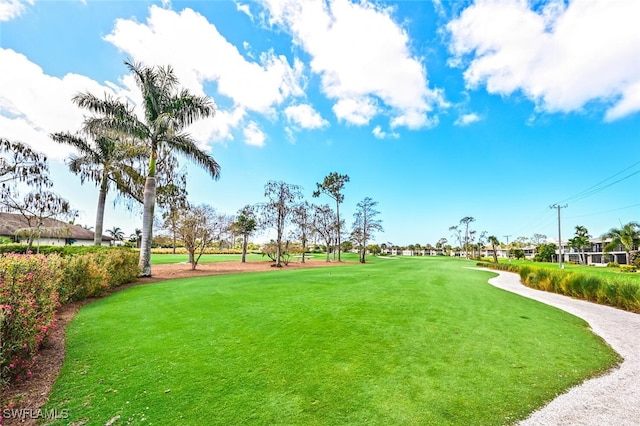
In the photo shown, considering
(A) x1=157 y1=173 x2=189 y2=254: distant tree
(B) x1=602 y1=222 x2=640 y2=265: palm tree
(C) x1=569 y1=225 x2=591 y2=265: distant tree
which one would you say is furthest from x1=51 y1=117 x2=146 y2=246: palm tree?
(C) x1=569 y1=225 x2=591 y2=265: distant tree

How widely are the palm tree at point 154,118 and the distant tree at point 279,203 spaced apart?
12655mm

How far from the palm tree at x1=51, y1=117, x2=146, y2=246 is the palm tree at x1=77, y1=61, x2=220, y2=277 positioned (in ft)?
11.0

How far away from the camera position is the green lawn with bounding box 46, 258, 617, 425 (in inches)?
131

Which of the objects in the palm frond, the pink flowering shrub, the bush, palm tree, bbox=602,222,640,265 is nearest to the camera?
the pink flowering shrub

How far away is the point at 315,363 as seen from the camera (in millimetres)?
4461

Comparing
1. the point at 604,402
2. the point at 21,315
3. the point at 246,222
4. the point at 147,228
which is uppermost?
the point at 246,222

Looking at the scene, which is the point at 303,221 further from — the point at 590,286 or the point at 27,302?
the point at 27,302

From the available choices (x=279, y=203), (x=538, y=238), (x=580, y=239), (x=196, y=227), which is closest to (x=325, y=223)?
(x=279, y=203)

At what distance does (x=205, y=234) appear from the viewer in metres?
21.9

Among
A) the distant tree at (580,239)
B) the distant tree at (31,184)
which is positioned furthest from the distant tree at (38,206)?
the distant tree at (580,239)

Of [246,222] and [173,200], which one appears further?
[246,222]

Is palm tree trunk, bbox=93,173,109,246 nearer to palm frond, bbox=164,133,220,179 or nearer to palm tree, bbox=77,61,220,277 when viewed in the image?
palm tree, bbox=77,61,220,277

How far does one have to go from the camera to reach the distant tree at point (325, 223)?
1609 inches

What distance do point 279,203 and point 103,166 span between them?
15.0m
